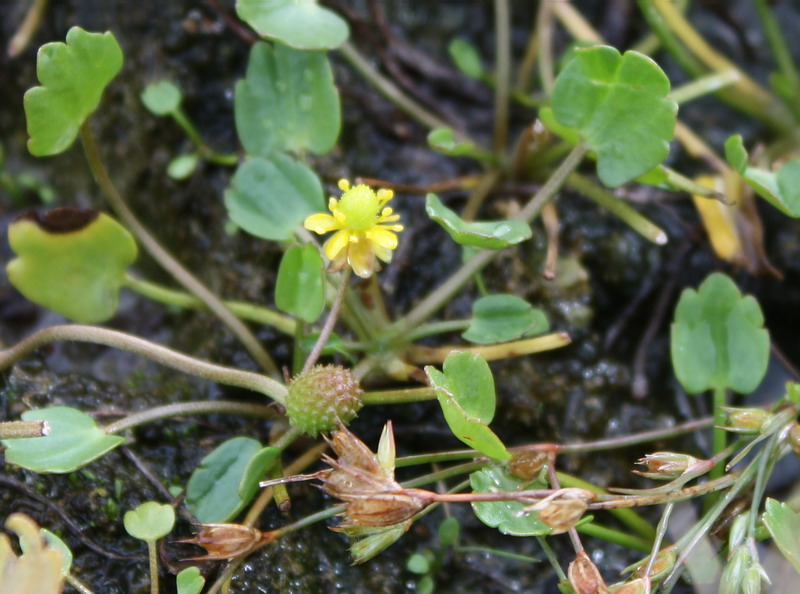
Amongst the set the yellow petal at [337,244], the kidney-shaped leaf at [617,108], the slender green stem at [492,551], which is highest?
the kidney-shaped leaf at [617,108]

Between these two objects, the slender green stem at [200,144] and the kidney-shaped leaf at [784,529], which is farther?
the slender green stem at [200,144]

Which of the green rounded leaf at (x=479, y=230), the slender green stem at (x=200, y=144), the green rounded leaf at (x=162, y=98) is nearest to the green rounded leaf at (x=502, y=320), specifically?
the green rounded leaf at (x=479, y=230)

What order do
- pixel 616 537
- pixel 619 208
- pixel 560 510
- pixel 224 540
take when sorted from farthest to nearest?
pixel 619 208 → pixel 616 537 → pixel 224 540 → pixel 560 510

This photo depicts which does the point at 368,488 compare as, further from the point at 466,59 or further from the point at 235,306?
the point at 466,59

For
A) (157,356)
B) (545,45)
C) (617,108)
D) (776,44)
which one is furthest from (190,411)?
(776,44)

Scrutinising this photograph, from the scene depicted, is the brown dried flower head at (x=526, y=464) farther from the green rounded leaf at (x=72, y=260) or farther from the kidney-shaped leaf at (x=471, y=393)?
the green rounded leaf at (x=72, y=260)

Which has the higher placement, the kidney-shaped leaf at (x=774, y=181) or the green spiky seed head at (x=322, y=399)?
the kidney-shaped leaf at (x=774, y=181)

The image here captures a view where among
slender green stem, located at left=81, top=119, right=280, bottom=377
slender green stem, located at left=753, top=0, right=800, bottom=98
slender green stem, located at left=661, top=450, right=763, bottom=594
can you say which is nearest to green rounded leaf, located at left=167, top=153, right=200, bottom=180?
slender green stem, located at left=81, top=119, right=280, bottom=377
